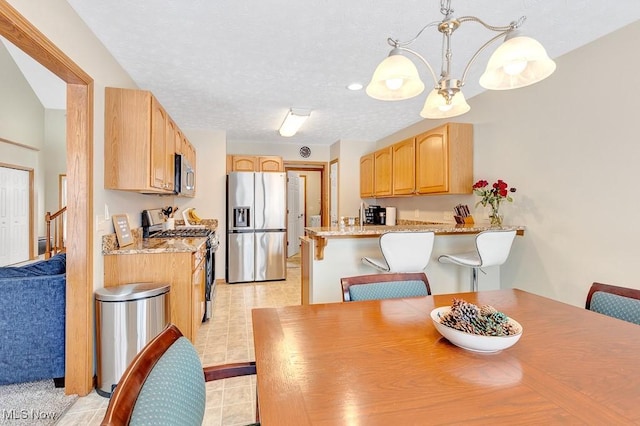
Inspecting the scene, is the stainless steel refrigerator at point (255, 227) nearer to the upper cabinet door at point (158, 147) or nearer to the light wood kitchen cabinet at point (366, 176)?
the light wood kitchen cabinet at point (366, 176)

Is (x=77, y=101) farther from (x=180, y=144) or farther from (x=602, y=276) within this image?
(x=602, y=276)

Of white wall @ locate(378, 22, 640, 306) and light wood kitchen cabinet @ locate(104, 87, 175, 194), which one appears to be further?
light wood kitchen cabinet @ locate(104, 87, 175, 194)

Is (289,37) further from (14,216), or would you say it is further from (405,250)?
(14,216)

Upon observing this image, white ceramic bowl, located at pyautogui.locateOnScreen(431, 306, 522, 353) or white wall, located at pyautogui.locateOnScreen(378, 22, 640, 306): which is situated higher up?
white wall, located at pyautogui.locateOnScreen(378, 22, 640, 306)

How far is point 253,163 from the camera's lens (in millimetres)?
5238

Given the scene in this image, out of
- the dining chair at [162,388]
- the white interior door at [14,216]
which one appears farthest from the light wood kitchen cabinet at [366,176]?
the white interior door at [14,216]

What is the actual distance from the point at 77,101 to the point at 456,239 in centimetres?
321

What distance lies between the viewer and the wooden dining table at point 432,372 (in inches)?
27.8

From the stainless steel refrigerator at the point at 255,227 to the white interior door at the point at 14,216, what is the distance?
3851mm

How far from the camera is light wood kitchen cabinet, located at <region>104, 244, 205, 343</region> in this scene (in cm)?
231

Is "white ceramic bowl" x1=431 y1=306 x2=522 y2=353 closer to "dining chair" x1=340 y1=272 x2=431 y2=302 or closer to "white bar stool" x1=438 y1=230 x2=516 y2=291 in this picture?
"dining chair" x1=340 y1=272 x2=431 y2=302

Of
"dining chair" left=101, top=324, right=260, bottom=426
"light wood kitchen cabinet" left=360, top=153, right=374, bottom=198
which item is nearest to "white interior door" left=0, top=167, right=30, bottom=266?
"light wood kitchen cabinet" left=360, top=153, right=374, bottom=198
